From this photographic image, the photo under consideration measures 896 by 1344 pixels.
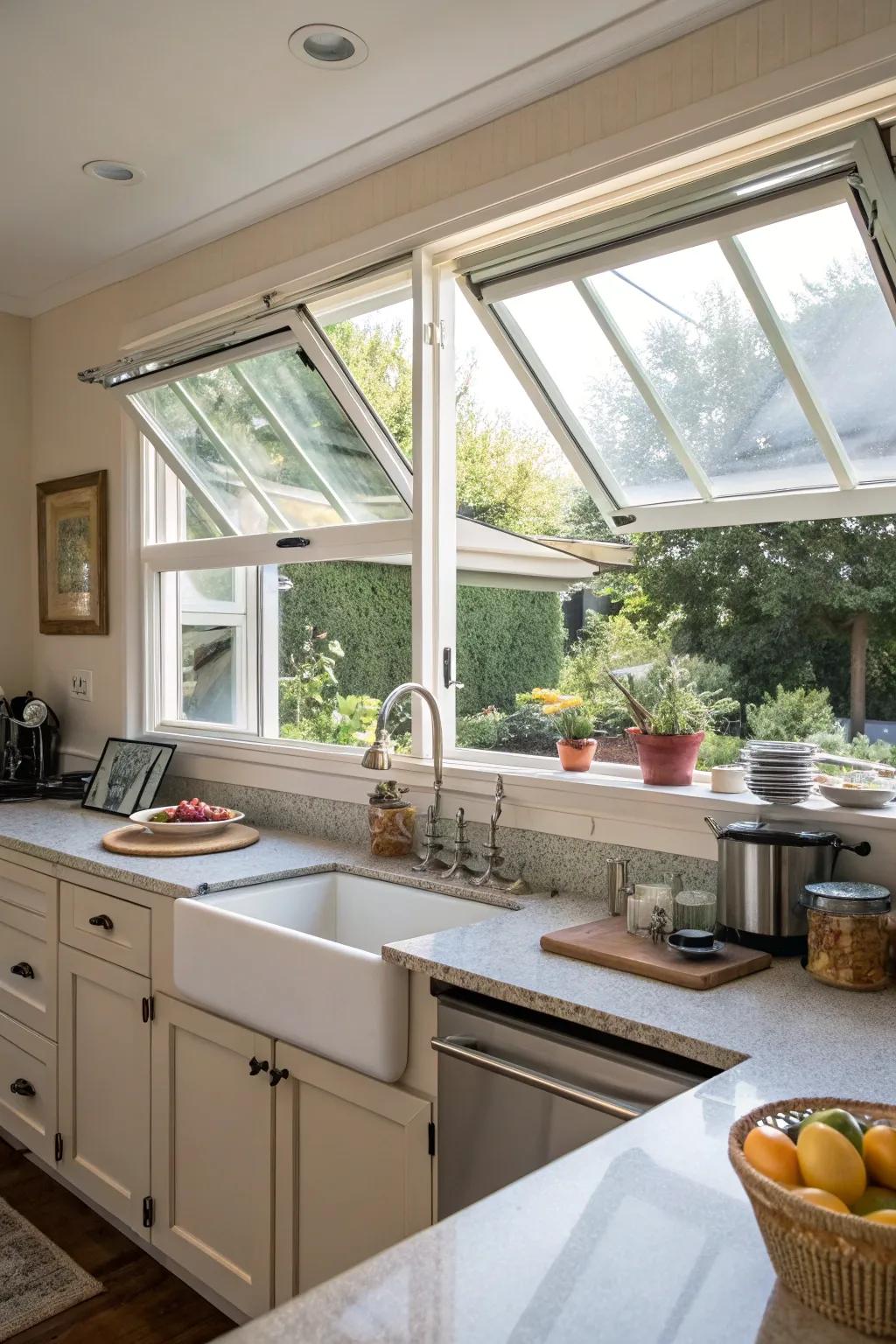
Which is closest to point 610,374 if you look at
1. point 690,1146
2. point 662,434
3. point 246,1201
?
point 662,434

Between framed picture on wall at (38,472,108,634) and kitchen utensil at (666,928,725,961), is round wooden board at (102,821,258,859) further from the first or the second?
kitchen utensil at (666,928,725,961)

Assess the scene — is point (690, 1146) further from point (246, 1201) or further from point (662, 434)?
point (662, 434)

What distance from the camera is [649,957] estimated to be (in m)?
1.71

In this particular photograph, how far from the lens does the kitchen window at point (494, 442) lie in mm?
1970

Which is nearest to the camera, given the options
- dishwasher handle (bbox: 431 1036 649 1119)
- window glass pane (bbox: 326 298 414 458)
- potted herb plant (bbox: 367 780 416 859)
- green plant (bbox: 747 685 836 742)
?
dishwasher handle (bbox: 431 1036 649 1119)

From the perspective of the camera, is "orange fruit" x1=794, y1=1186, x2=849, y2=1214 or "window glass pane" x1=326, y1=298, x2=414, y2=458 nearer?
"orange fruit" x1=794, y1=1186, x2=849, y2=1214

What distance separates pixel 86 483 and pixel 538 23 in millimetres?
2321

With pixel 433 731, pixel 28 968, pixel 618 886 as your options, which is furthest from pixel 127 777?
pixel 618 886

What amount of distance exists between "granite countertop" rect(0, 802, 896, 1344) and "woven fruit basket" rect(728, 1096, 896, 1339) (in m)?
0.02

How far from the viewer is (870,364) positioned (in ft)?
6.25

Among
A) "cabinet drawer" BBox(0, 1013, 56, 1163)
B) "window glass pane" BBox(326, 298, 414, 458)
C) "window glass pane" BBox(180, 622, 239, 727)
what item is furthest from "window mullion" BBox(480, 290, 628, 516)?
"cabinet drawer" BBox(0, 1013, 56, 1163)

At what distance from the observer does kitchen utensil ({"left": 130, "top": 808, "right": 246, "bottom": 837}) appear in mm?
2748

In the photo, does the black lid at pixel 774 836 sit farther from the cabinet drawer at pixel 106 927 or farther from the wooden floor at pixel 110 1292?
the wooden floor at pixel 110 1292

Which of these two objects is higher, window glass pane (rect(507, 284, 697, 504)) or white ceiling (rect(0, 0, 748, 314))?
white ceiling (rect(0, 0, 748, 314))
